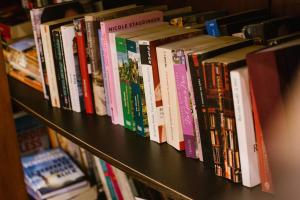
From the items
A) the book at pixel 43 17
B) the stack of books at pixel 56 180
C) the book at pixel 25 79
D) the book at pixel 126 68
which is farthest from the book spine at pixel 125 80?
the stack of books at pixel 56 180

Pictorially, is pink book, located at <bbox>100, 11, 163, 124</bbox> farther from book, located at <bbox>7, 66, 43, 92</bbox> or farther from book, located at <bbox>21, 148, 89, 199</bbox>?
book, located at <bbox>21, 148, 89, 199</bbox>

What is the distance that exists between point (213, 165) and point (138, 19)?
418mm

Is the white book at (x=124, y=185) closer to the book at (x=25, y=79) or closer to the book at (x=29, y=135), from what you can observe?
the book at (x=25, y=79)

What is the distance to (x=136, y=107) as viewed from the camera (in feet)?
3.78

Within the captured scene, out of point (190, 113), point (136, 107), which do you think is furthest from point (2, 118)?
point (190, 113)

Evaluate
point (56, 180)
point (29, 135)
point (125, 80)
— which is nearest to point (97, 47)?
point (125, 80)

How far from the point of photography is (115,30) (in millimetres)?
1180

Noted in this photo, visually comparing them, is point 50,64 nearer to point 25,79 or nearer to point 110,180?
point 25,79

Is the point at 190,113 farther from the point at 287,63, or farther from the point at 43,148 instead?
the point at 43,148

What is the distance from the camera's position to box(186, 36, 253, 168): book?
922 mm

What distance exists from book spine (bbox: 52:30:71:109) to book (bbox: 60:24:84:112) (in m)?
0.02

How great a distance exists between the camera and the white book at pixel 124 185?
1475 millimetres

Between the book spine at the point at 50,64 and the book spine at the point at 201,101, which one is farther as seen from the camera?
the book spine at the point at 50,64

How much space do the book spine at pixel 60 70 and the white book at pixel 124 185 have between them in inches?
10.6
